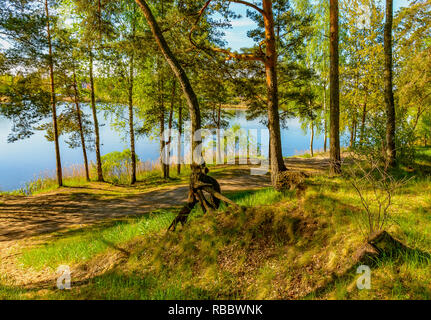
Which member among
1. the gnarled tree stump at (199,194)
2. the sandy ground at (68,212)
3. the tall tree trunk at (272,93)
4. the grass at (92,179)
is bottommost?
the sandy ground at (68,212)

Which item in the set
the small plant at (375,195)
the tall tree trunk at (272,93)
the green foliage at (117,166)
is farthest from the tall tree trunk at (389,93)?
the green foliage at (117,166)

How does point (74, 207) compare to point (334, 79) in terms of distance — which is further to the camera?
point (74, 207)

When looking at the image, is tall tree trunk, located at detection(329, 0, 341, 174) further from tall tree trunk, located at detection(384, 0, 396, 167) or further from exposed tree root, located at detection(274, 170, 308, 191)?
tall tree trunk, located at detection(384, 0, 396, 167)

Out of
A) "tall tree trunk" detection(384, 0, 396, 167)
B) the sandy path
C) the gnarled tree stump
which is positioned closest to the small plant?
the gnarled tree stump

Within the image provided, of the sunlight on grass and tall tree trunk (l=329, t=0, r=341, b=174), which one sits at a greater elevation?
tall tree trunk (l=329, t=0, r=341, b=174)

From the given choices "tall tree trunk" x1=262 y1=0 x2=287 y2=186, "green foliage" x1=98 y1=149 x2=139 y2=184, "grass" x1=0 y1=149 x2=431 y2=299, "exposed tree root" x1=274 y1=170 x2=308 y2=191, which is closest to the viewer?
"grass" x1=0 y1=149 x2=431 y2=299

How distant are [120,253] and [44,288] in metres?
1.34

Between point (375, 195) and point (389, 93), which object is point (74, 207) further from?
point (389, 93)

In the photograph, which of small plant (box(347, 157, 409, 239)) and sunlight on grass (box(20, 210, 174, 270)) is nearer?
small plant (box(347, 157, 409, 239))

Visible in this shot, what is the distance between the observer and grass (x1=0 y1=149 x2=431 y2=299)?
2.61m

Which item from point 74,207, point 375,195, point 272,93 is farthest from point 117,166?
point 375,195

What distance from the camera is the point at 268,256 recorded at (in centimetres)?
350

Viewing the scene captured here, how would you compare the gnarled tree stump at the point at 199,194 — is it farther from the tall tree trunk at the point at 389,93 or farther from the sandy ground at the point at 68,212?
the tall tree trunk at the point at 389,93

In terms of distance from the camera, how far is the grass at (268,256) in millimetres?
2605
